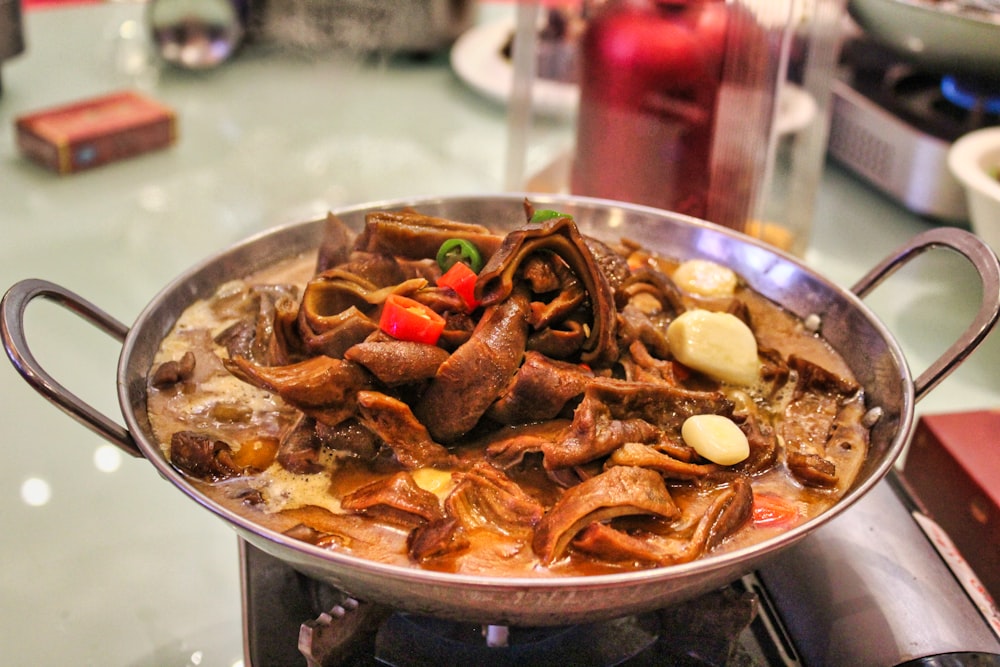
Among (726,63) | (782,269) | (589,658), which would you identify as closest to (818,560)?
(589,658)

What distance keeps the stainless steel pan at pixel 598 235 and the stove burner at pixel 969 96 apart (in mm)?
1606

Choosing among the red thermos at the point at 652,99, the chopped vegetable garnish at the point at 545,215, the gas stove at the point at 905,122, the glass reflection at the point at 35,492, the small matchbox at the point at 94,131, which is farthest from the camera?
the small matchbox at the point at 94,131

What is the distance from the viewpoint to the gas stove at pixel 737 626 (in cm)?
140

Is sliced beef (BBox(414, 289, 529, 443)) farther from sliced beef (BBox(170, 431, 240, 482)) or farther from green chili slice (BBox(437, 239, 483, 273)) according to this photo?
sliced beef (BBox(170, 431, 240, 482))

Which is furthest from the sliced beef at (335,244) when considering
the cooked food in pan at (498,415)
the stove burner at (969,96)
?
the stove burner at (969,96)

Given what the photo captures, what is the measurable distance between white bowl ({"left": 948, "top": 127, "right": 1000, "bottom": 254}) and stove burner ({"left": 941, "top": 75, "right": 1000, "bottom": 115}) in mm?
244

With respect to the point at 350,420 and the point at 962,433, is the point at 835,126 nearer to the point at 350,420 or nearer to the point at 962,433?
the point at 962,433

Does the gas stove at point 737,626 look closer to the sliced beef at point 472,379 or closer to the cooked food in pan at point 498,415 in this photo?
the cooked food in pan at point 498,415

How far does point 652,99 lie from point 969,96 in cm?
127

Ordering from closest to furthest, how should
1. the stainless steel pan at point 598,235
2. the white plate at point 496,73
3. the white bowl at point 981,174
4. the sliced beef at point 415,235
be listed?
the stainless steel pan at point 598,235 → the sliced beef at point 415,235 → the white bowl at point 981,174 → the white plate at point 496,73

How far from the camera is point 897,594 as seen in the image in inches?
59.9

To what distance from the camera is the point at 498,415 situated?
146 cm

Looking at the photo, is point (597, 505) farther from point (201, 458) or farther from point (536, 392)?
point (201, 458)

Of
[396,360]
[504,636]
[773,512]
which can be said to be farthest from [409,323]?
[773,512]
